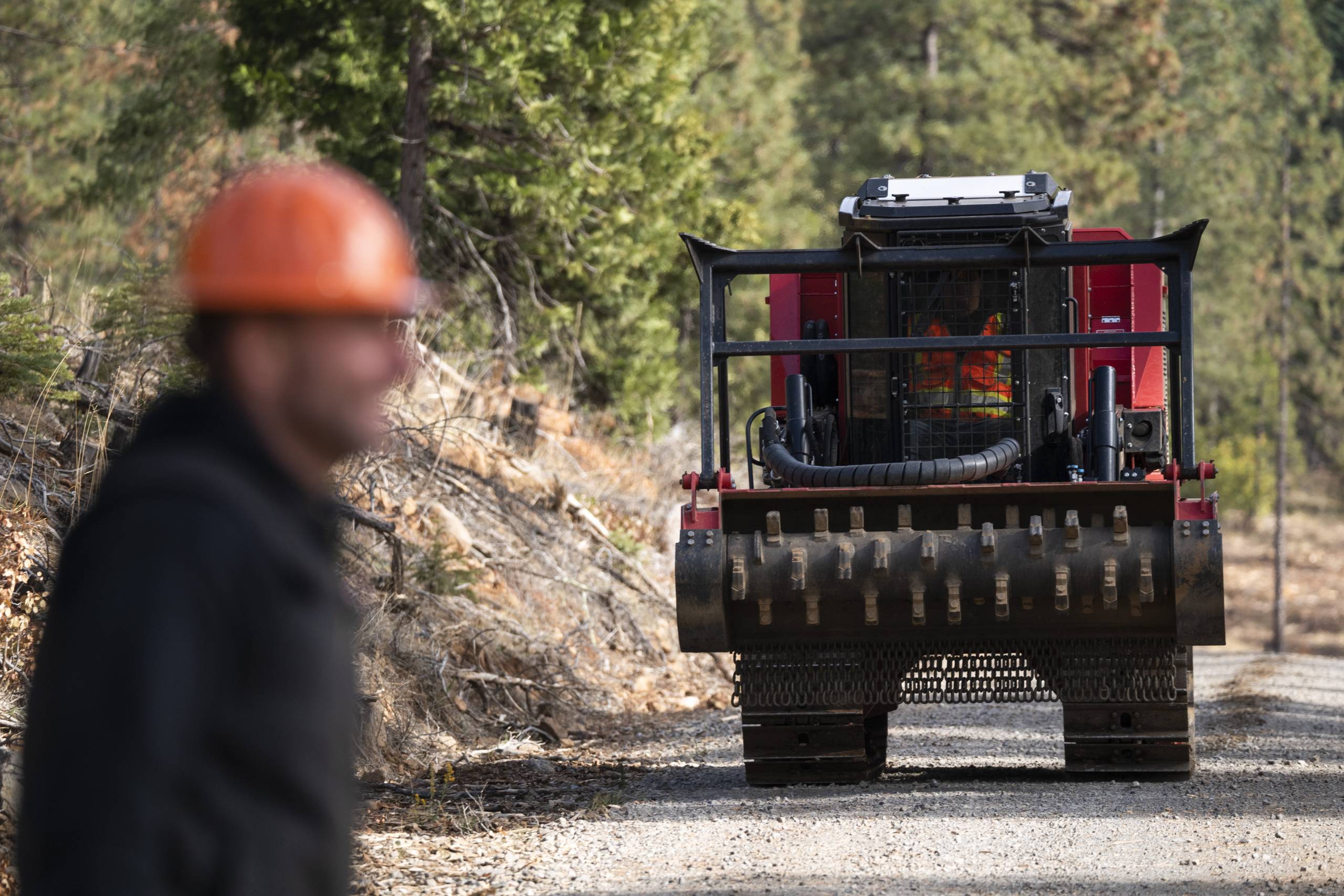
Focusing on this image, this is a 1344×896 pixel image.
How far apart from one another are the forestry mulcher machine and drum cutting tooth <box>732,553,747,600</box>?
0.08 feet

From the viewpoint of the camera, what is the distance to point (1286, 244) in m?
40.6

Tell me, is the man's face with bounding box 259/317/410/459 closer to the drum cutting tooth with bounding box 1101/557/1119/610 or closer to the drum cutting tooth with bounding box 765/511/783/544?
the drum cutting tooth with bounding box 765/511/783/544

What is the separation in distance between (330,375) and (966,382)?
7474 mm

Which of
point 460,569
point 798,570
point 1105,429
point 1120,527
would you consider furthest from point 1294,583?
point 798,570

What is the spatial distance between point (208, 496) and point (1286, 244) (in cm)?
4218

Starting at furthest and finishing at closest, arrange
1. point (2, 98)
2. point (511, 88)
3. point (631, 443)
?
1. point (2, 98)
2. point (631, 443)
3. point (511, 88)

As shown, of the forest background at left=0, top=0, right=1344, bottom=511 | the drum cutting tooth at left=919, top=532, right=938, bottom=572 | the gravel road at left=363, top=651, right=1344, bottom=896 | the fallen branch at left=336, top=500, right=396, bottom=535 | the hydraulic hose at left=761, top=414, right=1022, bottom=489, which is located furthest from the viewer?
the forest background at left=0, top=0, right=1344, bottom=511

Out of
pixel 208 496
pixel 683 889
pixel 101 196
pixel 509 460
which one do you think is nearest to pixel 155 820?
pixel 208 496

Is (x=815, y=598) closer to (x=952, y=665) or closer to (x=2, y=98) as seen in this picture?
(x=952, y=665)

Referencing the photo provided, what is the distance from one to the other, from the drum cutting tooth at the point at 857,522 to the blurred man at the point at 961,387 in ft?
4.82

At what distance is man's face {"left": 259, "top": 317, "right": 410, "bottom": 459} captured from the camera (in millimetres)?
2090

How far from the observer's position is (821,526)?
784cm

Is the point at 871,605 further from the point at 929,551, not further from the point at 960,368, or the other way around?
the point at 960,368

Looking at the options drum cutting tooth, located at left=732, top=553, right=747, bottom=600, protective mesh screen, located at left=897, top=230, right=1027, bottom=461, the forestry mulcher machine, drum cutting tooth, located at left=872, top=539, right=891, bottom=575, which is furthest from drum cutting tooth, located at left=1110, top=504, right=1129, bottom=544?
drum cutting tooth, located at left=732, top=553, right=747, bottom=600
